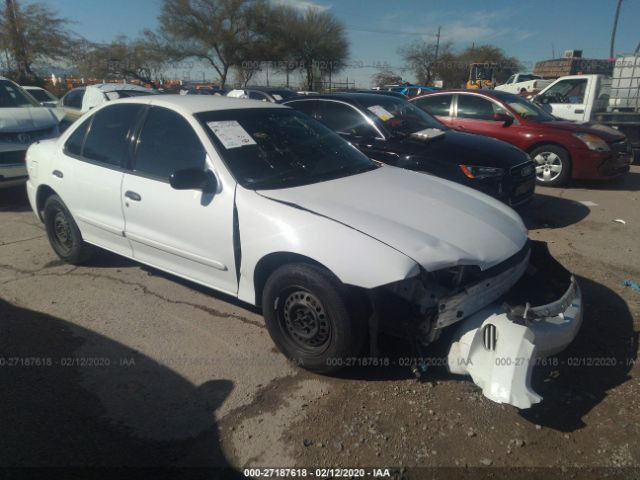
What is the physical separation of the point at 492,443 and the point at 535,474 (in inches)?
9.3

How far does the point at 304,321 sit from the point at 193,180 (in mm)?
1174

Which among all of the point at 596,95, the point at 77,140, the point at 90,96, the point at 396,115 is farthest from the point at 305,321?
the point at 596,95

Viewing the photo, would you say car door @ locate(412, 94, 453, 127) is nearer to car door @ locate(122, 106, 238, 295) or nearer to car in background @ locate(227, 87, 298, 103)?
car in background @ locate(227, 87, 298, 103)

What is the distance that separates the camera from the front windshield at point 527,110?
8.18 metres

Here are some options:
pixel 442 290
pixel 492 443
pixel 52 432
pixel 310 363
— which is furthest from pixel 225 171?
pixel 492 443

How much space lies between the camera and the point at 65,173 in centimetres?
422

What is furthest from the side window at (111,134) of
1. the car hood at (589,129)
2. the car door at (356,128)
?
the car hood at (589,129)

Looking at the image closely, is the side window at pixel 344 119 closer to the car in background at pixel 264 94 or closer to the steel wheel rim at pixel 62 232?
the steel wheel rim at pixel 62 232

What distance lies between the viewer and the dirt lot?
2.32 meters

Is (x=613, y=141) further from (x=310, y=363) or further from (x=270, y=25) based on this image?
(x=270, y=25)

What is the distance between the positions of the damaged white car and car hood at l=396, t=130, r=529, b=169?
169cm

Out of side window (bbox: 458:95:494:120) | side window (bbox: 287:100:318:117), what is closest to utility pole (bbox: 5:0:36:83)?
side window (bbox: 287:100:318:117)

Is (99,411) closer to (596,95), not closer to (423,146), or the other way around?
(423,146)

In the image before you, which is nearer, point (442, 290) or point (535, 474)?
point (535, 474)
